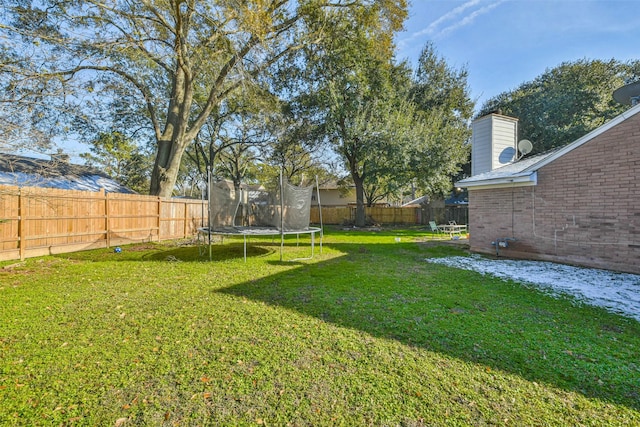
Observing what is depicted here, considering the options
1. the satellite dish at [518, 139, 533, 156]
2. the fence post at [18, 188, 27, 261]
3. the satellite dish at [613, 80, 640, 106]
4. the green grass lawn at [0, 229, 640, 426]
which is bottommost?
the green grass lawn at [0, 229, 640, 426]

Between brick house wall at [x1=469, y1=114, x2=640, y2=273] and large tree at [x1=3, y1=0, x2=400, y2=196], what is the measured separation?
8.69 metres

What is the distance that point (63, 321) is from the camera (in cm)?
336

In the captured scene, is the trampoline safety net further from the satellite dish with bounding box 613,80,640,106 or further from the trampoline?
the satellite dish with bounding box 613,80,640,106

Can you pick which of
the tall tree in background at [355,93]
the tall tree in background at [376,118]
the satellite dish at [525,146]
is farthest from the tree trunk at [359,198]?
the satellite dish at [525,146]

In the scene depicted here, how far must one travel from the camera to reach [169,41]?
10.1 meters

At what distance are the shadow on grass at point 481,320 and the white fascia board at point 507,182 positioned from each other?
3.01 m

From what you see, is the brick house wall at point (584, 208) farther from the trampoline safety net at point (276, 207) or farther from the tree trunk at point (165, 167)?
the tree trunk at point (165, 167)

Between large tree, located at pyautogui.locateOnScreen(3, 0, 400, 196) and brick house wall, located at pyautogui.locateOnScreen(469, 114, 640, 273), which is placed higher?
large tree, located at pyautogui.locateOnScreen(3, 0, 400, 196)

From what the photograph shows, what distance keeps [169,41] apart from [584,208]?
13.0 m

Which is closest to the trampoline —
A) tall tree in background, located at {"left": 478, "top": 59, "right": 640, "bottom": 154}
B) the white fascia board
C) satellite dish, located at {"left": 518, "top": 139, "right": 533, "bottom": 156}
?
the white fascia board

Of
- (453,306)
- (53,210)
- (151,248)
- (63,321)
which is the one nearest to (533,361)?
(453,306)

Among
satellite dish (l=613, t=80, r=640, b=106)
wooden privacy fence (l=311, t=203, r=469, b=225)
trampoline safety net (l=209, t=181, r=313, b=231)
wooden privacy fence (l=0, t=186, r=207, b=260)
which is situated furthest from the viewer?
wooden privacy fence (l=311, t=203, r=469, b=225)

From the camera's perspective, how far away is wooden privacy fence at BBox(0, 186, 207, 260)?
6.79 metres

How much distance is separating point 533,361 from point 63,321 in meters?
4.92
